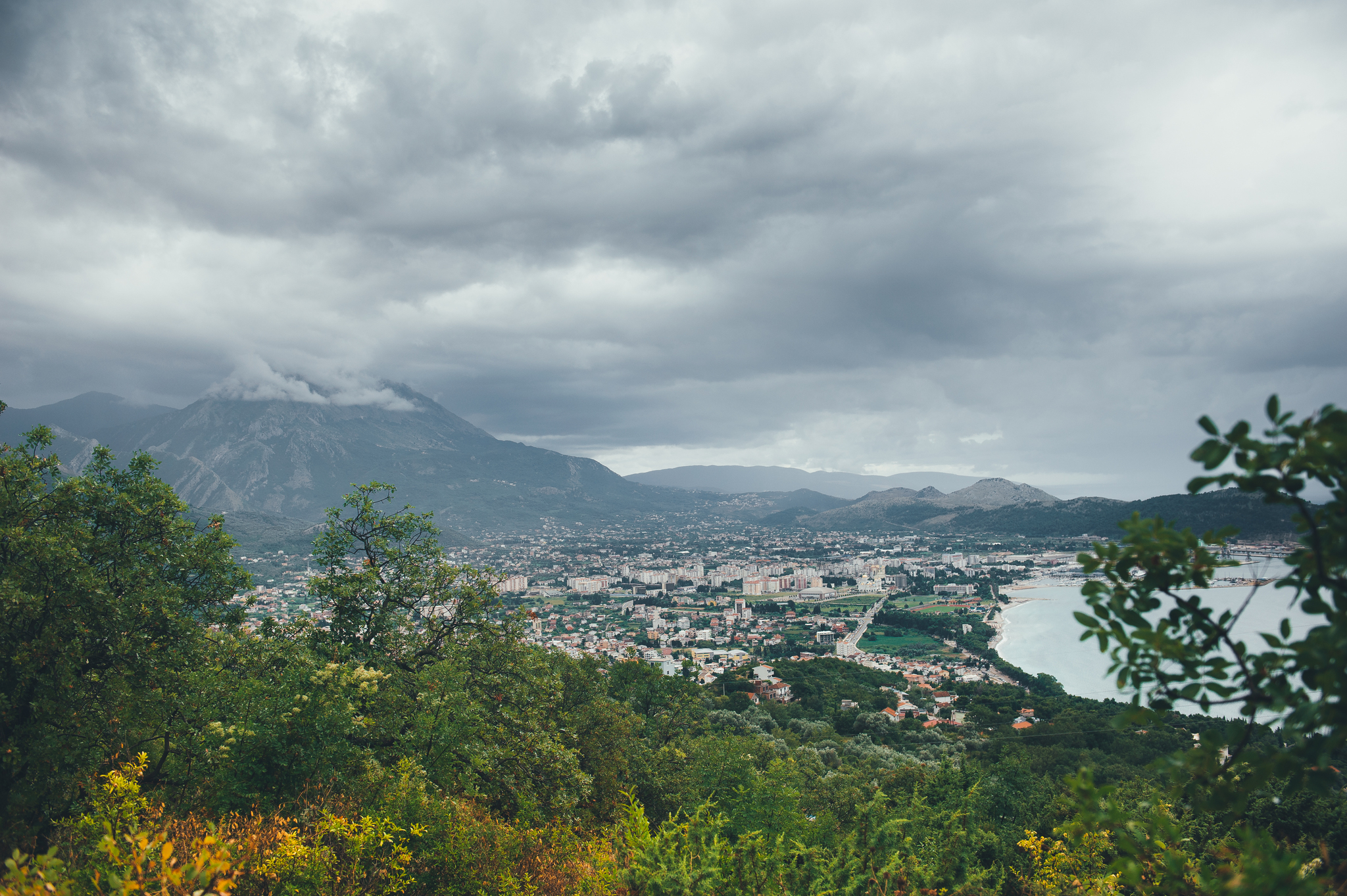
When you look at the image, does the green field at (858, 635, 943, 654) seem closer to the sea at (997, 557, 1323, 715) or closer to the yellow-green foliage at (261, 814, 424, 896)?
the sea at (997, 557, 1323, 715)

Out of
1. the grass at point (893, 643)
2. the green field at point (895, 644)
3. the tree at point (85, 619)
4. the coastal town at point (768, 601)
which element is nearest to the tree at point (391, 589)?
the coastal town at point (768, 601)

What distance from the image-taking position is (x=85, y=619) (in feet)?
29.7

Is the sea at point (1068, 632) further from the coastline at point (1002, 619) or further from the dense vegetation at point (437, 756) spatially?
the dense vegetation at point (437, 756)

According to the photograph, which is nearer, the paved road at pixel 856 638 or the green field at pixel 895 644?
the paved road at pixel 856 638

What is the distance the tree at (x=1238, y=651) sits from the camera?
7.50ft

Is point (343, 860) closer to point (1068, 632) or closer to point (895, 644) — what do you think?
point (895, 644)

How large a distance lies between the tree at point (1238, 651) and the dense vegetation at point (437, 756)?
0.02 m

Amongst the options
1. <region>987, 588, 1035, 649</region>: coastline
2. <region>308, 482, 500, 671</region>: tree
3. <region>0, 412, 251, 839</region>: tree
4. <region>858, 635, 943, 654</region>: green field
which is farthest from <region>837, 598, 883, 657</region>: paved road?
<region>0, 412, 251, 839</region>: tree

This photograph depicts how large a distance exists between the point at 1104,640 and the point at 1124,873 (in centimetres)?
96

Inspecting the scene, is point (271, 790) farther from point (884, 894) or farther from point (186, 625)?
point (884, 894)

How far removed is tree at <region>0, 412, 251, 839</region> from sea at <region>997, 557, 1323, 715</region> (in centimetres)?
5033

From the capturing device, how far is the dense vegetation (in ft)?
8.75

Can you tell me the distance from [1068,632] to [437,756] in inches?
3544

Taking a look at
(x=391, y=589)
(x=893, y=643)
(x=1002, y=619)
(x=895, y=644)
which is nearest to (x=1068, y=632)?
(x=1002, y=619)
